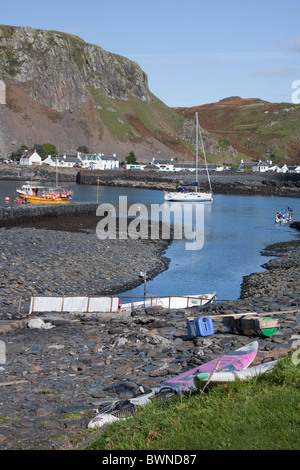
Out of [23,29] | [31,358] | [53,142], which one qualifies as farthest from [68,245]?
[23,29]

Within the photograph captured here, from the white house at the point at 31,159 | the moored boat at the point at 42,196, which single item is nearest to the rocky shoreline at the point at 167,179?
the white house at the point at 31,159

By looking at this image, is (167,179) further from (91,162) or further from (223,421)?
(223,421)

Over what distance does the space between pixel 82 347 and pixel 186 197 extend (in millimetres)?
75605

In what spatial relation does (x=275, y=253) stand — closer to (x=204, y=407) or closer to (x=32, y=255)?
(x=32, y=255)

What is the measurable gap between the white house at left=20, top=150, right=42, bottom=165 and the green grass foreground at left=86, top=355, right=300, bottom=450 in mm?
145323

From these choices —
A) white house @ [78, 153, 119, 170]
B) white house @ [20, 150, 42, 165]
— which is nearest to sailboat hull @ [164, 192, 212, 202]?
white house @ [78, 153, 119, 170]

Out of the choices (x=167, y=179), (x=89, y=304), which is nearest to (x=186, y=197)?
(x=167, y=179)

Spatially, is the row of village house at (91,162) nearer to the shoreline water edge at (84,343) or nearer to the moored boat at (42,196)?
the moored boat at (42,196)

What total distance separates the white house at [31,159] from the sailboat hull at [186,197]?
7073 centimetres

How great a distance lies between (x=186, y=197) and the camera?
291ft

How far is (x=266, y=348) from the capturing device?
39.9 ft

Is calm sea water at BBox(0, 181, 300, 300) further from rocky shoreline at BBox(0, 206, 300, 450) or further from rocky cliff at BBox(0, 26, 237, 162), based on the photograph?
rocky cliff at BBox(0, 26, 237, 162)

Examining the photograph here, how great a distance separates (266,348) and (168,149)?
621 ft

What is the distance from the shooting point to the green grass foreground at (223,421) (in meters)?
6.45
